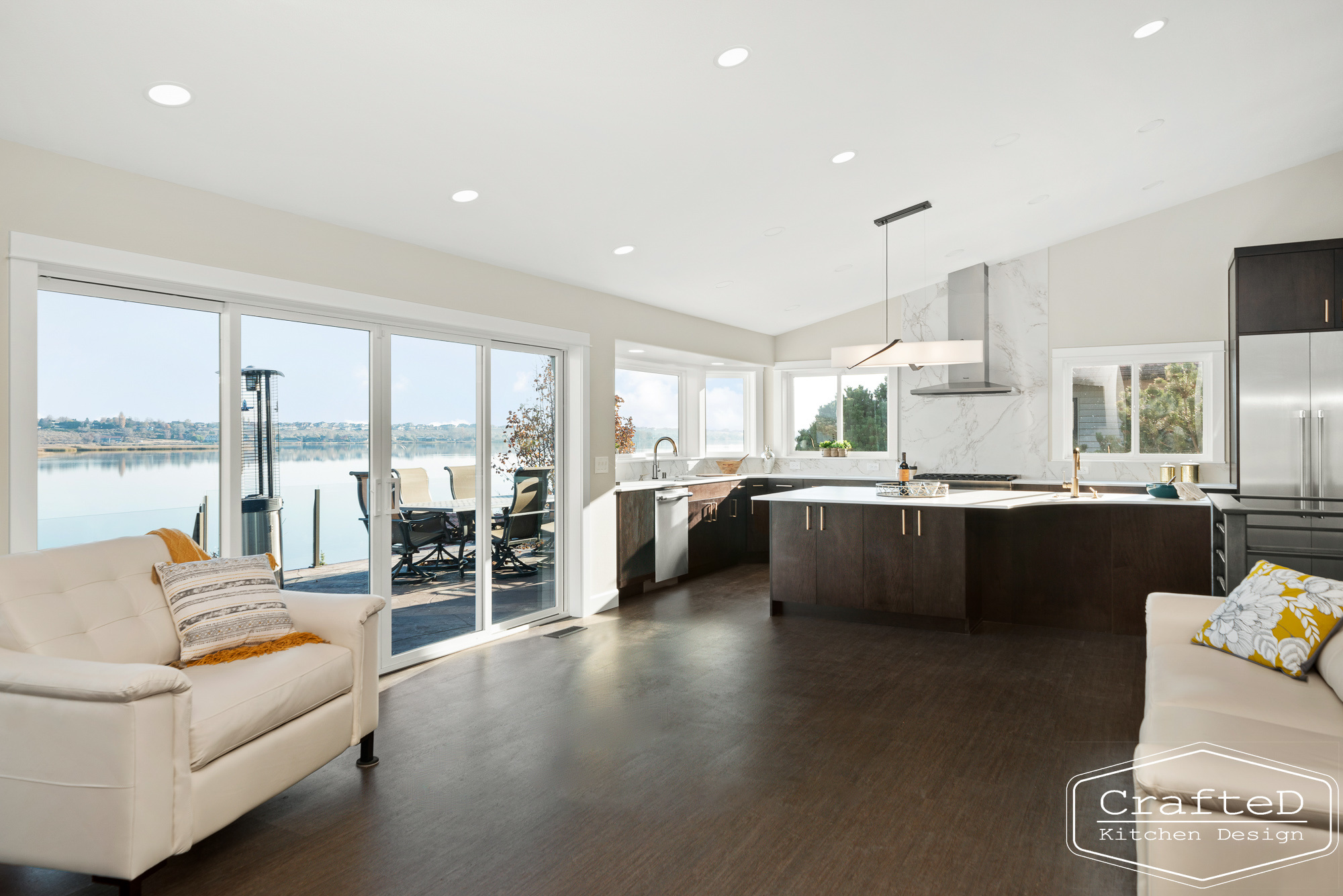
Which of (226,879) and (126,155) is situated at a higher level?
(126,155)

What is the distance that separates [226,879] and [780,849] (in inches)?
64.1

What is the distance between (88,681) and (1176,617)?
374cm

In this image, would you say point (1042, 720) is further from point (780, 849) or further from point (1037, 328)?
point (1037, 328)

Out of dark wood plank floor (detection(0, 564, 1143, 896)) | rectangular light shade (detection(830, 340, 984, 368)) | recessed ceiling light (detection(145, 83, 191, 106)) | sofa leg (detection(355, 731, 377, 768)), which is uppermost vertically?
recessed ceiling light (detection(145, 83, 191, 106))

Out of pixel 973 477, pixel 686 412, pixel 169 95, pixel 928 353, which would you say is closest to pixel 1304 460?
pixel 973 477

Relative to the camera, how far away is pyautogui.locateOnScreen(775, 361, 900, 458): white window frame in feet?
25.5

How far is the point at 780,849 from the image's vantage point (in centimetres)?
231

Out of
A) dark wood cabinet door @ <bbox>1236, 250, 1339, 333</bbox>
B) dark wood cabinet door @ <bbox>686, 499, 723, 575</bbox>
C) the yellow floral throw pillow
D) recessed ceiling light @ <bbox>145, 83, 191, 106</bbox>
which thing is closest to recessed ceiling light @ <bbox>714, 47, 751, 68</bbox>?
recessed ceiling light @ <bbox>145, 83, 191, 106</bbox>

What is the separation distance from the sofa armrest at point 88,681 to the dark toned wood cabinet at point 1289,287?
695 centimetres

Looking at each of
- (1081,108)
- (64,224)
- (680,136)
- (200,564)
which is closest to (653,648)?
(200,564)

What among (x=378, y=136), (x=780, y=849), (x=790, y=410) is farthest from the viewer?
(x=790, y=410)

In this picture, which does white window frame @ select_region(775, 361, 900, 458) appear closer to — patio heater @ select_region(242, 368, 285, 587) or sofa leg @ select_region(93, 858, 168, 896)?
patio heater @ select_region(242, 368, 285, 587)

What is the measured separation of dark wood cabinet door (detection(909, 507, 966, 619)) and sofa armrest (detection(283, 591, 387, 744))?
345 cm

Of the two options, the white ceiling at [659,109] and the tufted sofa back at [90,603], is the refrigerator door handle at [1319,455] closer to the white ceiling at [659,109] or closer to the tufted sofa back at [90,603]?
the white ceiling at [659,109]
